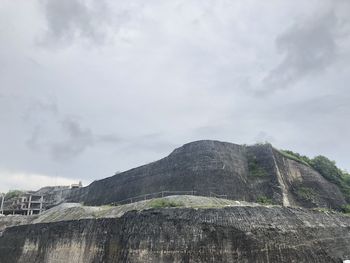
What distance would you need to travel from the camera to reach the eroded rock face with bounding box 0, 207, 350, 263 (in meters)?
24.2

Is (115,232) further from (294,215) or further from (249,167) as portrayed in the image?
(249,167)

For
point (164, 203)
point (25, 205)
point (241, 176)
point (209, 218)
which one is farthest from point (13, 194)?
point (209, 218)

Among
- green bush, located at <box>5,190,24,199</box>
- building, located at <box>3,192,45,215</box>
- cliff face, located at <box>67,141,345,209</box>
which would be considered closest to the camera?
cliff face, located at <box>67,141,345,209</box>

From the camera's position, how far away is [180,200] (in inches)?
1151

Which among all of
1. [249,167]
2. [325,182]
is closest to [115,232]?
[249,167]

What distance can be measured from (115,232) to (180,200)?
5.04 metres

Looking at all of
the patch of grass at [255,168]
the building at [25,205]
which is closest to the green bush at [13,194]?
the building at [25,205]

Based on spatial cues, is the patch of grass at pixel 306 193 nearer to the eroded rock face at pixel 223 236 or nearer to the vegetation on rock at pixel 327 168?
the vegetation on rock at pixel 327 168

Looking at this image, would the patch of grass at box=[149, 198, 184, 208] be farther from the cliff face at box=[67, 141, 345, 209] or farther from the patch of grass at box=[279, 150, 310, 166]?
the patch of grass at box=[279, 150, 310, 166]

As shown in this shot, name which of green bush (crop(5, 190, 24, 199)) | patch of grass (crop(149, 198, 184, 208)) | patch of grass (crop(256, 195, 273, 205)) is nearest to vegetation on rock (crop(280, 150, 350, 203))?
patch of grass (crop(256, 195, 273, 205))

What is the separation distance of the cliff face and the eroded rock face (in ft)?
26.2

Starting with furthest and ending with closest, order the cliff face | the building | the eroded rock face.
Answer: the building, the cliff face, the eroded rock face

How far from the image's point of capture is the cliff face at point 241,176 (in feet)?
120

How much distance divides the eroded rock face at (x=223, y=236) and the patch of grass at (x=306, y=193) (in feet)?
23.2
